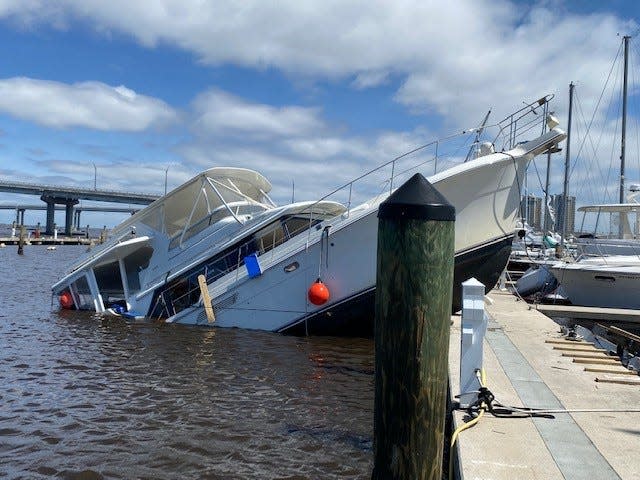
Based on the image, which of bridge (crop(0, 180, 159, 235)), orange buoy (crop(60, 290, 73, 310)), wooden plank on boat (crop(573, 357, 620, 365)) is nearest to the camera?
wooden plank on boat (crop(573, 357, 620, 365))

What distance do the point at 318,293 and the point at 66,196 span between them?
106661 millimetres

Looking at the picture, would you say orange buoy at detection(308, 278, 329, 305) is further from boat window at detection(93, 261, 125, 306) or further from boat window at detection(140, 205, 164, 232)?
boat window at detection(93, 261, 125, 306)

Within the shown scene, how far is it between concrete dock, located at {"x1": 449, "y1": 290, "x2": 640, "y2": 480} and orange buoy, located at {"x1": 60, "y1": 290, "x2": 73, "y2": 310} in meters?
12.8

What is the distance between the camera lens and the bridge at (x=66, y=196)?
10712cm

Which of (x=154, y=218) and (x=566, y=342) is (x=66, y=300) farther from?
(x=566, y=342)

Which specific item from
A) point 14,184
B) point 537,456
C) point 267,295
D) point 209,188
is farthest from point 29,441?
point 14,184

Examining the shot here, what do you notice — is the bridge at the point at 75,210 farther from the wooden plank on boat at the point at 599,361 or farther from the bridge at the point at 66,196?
the wooden plank on boat at the point at 599,361

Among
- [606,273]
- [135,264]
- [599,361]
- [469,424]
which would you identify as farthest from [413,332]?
[135,264]

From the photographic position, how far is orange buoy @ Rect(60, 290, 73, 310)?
17.9 m

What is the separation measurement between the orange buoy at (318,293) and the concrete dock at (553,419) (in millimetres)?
4125

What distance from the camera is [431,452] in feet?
13.9

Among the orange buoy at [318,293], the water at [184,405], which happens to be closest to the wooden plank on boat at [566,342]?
the water at [184,405]

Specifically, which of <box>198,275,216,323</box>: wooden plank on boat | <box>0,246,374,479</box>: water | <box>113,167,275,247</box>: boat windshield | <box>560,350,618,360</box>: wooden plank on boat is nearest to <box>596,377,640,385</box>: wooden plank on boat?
<box>560,350,618,360</box>: wooden plank on boat

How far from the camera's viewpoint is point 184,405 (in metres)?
8.38
